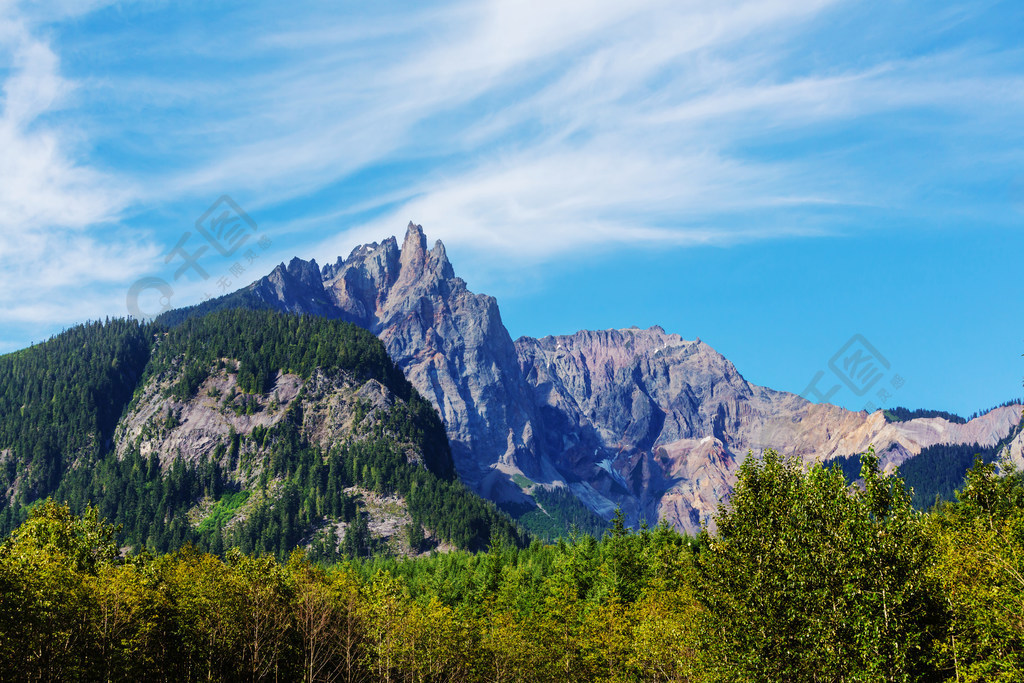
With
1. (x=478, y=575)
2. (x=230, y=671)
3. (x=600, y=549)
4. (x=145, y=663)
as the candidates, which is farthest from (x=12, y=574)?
(x=600, y=549)

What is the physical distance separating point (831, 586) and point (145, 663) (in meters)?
73.1

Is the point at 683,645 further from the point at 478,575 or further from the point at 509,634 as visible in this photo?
the point at 478,575

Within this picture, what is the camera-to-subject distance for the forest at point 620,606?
53.3m

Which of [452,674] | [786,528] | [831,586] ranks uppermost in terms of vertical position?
[786,528]

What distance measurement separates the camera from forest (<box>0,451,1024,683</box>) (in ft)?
175

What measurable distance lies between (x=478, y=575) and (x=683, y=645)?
2598 inches

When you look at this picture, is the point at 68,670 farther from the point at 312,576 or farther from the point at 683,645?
the point at 683,645

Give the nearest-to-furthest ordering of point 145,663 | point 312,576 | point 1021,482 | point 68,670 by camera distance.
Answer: point 68,670 < point 145,663 < point 1021,482 < point 312,576

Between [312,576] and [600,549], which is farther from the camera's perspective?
[600,549]

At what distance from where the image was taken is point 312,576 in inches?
4459

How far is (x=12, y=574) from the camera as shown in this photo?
2534 inches

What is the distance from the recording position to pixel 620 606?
101438mm

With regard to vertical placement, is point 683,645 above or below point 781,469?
below

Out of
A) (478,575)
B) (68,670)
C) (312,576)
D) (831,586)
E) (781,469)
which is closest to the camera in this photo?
(831,586)
